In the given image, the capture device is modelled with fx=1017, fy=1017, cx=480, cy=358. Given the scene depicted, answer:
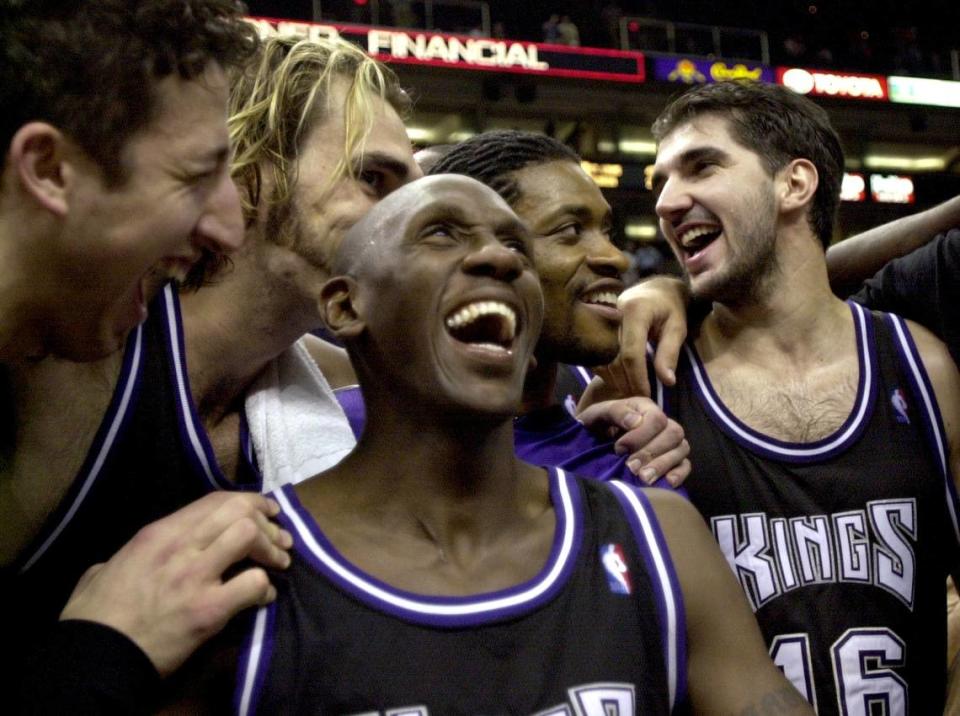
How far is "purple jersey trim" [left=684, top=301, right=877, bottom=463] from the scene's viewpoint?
2.15 m

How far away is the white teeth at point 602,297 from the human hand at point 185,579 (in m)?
0.88

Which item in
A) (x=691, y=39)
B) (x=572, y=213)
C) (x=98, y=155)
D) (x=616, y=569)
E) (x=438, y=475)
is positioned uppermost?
(x=691, y=39)

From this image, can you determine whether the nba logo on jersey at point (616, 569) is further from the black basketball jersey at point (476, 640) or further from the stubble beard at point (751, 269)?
the stubble beard at point (751, 269)

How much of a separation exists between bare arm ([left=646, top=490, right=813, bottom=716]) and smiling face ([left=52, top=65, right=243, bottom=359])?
84 cm

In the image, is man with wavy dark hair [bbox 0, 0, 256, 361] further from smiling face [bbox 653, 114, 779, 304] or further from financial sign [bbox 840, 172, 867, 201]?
financial sign [bbox 840, 172, 867, 201]

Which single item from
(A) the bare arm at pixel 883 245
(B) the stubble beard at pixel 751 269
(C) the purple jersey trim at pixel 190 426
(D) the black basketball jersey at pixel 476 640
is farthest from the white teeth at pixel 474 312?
(A) the bare arm at pixel 883 245

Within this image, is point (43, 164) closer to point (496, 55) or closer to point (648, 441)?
point (648, 441)

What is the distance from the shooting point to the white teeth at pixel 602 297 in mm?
2016

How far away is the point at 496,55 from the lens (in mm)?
13000

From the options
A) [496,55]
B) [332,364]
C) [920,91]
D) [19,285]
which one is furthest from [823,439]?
[920,91]

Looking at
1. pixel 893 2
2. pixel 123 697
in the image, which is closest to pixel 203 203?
pixel 123 697

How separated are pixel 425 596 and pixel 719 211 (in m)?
1.44

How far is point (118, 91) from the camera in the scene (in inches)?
55.1

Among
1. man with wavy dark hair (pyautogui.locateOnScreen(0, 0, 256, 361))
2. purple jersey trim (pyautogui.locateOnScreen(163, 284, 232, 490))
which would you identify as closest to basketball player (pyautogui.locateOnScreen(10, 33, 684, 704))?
purple jersey trim (pyautogui.locateOnScreen(163, 284, 232, 490))
